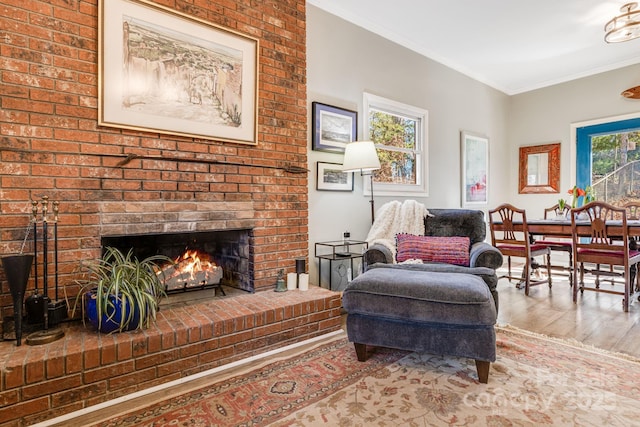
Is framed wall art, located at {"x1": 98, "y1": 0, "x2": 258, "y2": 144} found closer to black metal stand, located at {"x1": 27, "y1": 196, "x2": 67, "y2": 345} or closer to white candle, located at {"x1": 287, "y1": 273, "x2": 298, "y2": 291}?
black metal stand, located at {"x1": 27, "y1": 196, "x2": 67, "y2": 345}

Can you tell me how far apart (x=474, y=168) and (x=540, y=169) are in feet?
4.00

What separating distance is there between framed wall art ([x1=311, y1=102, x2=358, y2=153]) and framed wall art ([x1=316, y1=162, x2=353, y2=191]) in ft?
0.50

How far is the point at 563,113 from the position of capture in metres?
5.17

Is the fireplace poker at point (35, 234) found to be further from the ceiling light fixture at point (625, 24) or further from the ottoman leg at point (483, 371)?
the ceiling light fixture at point (625, 24)

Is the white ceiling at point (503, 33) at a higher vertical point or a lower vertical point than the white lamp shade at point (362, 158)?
higher

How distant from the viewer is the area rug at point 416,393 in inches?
59.8

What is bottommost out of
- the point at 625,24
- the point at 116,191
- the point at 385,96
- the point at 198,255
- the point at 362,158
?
the point at 198,255

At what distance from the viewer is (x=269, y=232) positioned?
8.82 feet

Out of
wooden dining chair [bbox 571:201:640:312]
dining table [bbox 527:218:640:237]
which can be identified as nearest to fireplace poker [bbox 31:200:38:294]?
wooden dining chair [bbox 571:201:640:312]

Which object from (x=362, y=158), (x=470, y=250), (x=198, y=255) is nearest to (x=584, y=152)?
(x=470, y=250)

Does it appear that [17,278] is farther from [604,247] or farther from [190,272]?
[604,247]

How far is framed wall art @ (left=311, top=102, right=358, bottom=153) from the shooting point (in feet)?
10.3

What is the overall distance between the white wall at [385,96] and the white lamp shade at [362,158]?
260mm

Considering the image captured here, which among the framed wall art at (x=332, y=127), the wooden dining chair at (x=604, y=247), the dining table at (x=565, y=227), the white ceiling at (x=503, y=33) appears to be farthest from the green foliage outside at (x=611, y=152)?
the framed wall art at (x=332, y=127)
